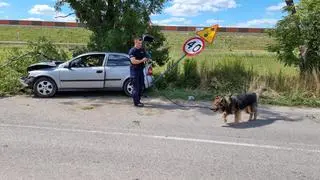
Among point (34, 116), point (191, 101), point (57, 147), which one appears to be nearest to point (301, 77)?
point (191, 101)

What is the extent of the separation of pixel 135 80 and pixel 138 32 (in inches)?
135

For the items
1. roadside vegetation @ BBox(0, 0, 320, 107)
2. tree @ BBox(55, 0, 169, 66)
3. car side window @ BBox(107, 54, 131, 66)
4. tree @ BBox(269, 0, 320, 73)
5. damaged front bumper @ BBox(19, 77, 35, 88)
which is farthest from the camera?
tree @ BBox(55, 0, 169, 66)

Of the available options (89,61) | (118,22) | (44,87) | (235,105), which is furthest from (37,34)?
(235,105)

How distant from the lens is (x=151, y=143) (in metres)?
7.44

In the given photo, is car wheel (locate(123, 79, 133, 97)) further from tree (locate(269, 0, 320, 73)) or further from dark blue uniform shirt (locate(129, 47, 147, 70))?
tree (locate(269, 0, 320, 73))

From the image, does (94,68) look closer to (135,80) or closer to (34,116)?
(135,80)

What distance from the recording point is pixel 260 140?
7926mm

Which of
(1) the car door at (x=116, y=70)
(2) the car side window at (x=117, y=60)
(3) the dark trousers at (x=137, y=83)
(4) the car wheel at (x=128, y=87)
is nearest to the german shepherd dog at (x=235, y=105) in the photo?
(3) the dark trousers at (x=137, y=83)

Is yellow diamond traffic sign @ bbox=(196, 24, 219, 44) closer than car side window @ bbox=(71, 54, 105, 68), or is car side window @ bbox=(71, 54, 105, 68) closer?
car side window @ bbox=(71, 54, 105, 68)

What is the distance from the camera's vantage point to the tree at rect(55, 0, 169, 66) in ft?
46.3

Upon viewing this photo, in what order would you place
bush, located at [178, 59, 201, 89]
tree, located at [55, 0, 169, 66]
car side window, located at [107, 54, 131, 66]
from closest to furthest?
1. car side window, located at [107, 54, 131, 66]
2. bush, located at [178, 59, 201, 89]
3. tree, located at [55, 0, 169, 66]

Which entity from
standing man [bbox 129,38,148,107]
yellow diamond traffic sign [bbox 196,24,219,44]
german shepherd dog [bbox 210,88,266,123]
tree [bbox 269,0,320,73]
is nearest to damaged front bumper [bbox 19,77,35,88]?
standing man [bbox 129,38,148,107]

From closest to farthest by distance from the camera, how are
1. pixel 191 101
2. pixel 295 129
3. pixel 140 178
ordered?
pixel 140 178 < pixel 295 129 < pixel 191 101

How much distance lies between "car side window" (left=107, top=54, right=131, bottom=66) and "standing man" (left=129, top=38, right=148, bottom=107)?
126cm
